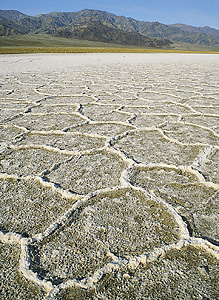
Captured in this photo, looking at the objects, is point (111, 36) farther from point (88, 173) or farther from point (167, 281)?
point (167, 281)

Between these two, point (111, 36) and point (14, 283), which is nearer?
point (14, 283)

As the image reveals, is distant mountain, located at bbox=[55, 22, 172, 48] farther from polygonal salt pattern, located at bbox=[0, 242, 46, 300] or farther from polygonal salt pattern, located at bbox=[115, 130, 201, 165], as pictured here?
polygonal salt pattern, located at bbox=[0, 242, 46, 300]

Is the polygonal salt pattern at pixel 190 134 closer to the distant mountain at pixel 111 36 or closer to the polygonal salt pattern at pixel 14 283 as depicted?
the polygonal salt pattern at pixel 14 283

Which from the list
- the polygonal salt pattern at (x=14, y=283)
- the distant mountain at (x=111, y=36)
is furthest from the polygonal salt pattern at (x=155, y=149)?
the distant mountain at (x=111, y=36)

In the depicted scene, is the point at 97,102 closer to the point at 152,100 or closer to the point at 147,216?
the point at 152,100

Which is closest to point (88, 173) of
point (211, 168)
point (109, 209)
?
point (109, 209)

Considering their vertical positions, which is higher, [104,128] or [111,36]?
[111,36]

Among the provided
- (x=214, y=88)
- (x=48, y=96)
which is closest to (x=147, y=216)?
(x=48, y=96)

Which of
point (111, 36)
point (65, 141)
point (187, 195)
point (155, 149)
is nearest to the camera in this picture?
point (187, 195)
